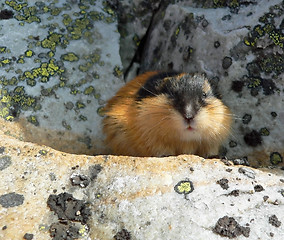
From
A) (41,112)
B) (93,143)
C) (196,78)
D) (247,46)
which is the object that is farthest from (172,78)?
(41,112)

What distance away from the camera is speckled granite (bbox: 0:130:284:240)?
3412 millimetres

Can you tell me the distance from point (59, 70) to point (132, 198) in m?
2.95

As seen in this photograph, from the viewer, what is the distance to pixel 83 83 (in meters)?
6.09

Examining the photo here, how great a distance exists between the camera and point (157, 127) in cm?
511

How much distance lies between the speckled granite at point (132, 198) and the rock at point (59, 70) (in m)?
1.51

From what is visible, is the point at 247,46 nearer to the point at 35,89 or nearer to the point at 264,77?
the point at 264,77

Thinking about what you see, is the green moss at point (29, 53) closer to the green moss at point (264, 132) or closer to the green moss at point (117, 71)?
the green moss at point (117, 71)

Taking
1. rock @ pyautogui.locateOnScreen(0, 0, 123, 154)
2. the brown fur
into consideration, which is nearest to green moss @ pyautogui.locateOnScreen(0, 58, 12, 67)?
rock @ pyautogui.locateOnScreen(0, 0, 123, 154)

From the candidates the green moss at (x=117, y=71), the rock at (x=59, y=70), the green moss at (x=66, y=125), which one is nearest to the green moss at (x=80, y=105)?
the rock at (x=59, y=70)

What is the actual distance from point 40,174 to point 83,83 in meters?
2.46

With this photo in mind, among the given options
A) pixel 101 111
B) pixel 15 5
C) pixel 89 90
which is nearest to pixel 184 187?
pixel 101 111

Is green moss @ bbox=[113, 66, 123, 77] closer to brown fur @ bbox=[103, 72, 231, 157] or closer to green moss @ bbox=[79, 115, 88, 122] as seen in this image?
brown fur @ bbox=[103, 72, 231, 157]

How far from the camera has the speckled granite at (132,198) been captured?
134 inches

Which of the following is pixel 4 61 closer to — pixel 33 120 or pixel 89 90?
pixel 33 120
